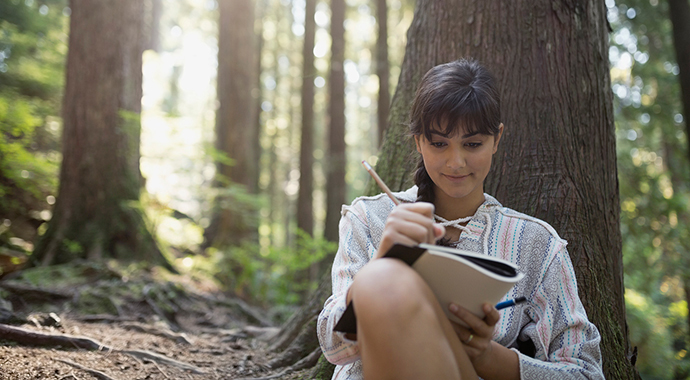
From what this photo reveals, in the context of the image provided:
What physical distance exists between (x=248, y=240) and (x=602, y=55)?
6780mm

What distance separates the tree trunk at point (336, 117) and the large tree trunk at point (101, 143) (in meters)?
4.47

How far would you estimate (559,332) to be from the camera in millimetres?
1789

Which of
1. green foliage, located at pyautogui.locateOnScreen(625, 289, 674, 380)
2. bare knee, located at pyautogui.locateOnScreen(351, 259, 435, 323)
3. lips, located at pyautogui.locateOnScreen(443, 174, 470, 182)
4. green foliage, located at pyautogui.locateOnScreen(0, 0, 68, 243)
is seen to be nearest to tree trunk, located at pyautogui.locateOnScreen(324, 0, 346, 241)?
green foliage, located at pyautogui.locateOnScreen(0, 0, 68, 243)

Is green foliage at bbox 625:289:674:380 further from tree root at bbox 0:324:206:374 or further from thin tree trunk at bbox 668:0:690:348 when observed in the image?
tree root at bbox 0:324:206:374

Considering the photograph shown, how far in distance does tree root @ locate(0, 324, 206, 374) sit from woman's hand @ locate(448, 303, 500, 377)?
1.84m

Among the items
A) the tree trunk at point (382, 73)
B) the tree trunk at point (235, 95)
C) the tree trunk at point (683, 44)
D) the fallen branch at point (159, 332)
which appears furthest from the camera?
the tree trunk at point (235, 95)

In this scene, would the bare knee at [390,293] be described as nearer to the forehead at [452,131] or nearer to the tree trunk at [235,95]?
the forehead at [452,131]

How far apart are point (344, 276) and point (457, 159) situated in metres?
0.64

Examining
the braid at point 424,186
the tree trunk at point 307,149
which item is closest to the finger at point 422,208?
the braid at point 424,186

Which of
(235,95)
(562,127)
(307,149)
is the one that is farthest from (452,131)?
(307,149)

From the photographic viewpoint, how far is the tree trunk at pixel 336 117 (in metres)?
9.63

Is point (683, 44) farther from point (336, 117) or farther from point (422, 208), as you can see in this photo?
point (422, 208)

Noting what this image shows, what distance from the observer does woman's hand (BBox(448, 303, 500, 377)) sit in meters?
1.53

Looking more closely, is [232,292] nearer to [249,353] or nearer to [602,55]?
[249,353]
